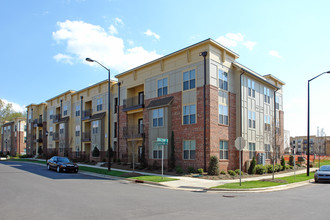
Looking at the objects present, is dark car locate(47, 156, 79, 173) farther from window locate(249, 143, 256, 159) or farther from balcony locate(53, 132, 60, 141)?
balcony locate(53, 132, 60, 141)

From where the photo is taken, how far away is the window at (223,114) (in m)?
25.1

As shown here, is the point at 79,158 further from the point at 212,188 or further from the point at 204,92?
the point at 212,188

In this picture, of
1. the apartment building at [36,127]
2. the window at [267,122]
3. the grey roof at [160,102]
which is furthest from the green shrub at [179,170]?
the apartment building at [36,127]

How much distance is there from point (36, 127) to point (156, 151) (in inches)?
1671

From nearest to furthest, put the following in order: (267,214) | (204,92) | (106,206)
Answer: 1. (267,214)
2. (106,206)
3. (204,92)

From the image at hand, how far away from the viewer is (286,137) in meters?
38.2

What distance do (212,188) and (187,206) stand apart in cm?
608

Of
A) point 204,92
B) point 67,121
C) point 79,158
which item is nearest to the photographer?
point 204,92

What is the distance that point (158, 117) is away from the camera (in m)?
27.7

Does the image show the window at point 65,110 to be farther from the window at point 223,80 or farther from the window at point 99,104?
the window at point 223,80

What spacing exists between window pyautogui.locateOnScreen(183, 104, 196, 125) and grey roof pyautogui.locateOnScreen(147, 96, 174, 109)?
5.77 feet

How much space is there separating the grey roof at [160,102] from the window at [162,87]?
76 cm

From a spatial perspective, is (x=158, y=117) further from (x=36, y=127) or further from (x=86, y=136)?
(x=36, y=127)

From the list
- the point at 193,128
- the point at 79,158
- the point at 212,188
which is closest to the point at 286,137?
the point at 193,128
